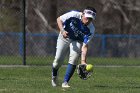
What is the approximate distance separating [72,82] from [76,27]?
207 cm

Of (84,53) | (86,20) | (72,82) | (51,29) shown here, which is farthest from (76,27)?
(51,29)

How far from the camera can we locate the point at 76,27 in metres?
12.9

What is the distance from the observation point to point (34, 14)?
3366 centimetres

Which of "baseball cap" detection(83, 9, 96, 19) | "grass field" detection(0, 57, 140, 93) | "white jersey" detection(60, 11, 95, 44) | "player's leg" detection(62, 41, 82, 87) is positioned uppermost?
"baseball cap" detection(83, 9, 96, 19)

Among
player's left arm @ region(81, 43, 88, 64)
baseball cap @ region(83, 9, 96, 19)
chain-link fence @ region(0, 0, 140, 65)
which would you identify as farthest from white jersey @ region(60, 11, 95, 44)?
chain-link fence @ region(0, 0, 140, 65)

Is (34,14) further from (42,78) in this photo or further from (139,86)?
(139,86)

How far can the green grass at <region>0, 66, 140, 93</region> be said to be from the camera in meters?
12.3

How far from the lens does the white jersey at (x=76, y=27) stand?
42.2ft

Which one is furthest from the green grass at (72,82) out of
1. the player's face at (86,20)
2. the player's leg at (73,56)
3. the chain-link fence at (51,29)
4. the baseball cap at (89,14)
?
the chain-link fence at (51,29)

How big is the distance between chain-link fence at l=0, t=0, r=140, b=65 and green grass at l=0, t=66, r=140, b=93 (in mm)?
4356

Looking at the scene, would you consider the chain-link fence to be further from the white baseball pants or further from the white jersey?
the white jersey

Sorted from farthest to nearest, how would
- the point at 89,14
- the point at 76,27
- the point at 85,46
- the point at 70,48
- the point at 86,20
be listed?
the point at 70,48 → the point at 76,27 → the point at 85,46 → the point at 86,20 → the point at 89,14

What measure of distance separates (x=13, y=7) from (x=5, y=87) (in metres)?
11.6

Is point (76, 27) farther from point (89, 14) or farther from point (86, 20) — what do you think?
point (89, 14)
